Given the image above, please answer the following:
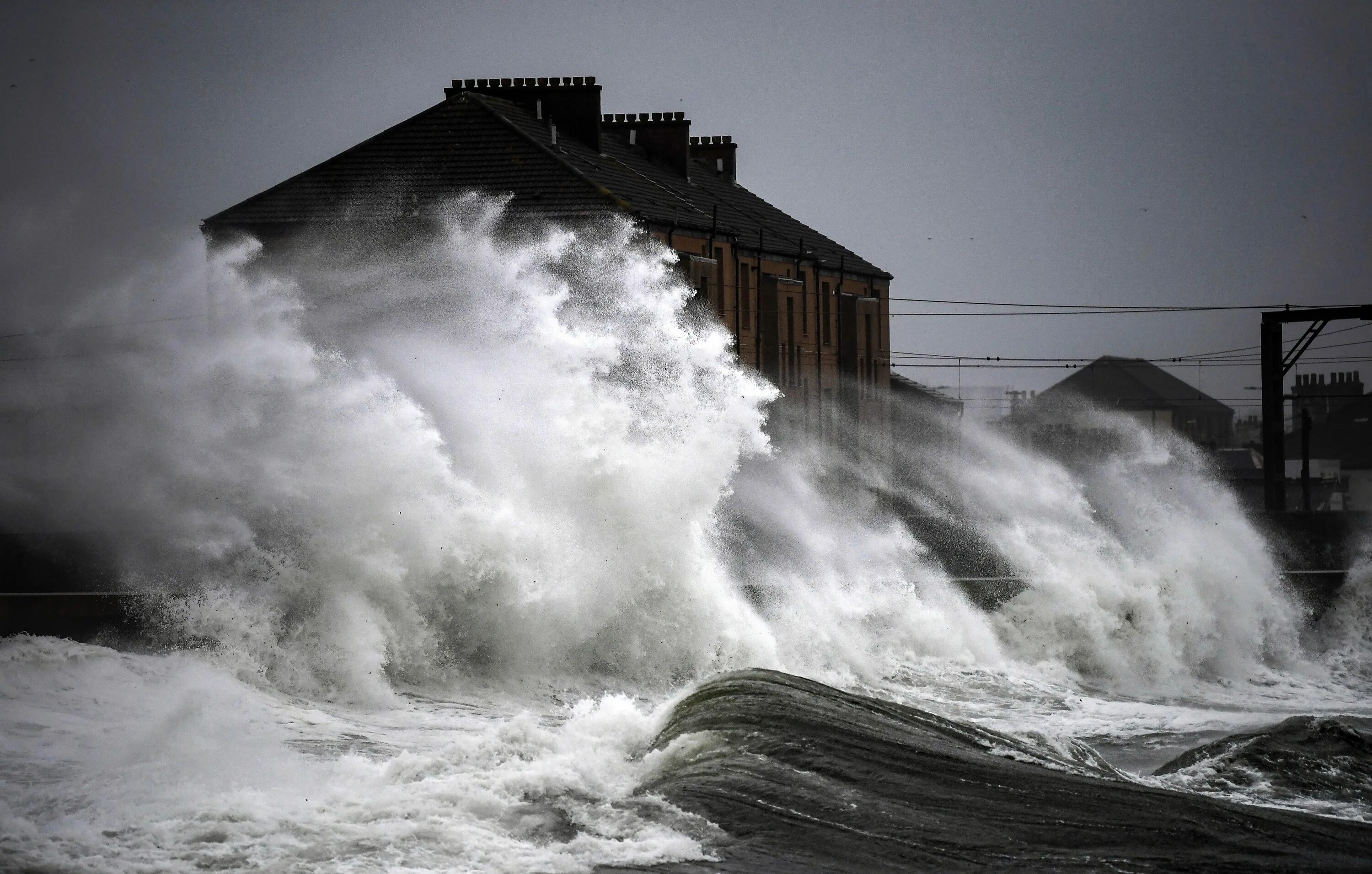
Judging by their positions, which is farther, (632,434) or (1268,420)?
(1268,420)

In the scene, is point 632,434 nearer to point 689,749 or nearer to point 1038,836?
point 689,749

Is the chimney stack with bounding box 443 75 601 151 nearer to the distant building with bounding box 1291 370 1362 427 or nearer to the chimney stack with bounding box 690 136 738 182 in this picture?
the chimney stack with bounding box 690 136 738 182

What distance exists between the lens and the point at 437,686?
63.1ft

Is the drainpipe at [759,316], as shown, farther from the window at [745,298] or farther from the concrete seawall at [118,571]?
the concrete seawall at [118,571]

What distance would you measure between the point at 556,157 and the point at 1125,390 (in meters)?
87.9

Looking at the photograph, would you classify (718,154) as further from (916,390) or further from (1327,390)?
(1327,390)

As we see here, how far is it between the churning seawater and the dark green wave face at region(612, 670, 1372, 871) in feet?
1.51

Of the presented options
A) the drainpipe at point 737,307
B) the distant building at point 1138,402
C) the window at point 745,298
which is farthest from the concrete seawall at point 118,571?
the distant building at point 1138,402

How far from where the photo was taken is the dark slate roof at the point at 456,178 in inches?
1362

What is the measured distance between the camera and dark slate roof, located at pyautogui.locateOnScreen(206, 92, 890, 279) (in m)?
34.6

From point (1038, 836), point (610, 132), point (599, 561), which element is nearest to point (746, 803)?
point (1038, 836)

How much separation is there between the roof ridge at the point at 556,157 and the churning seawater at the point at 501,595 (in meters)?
0.86

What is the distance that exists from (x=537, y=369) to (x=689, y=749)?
11.5 metres

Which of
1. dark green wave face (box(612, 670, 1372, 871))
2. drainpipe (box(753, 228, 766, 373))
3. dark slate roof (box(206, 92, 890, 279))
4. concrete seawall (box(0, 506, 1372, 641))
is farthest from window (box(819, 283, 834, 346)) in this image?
dark green wave face (box(612, 670, 1372, 871))
